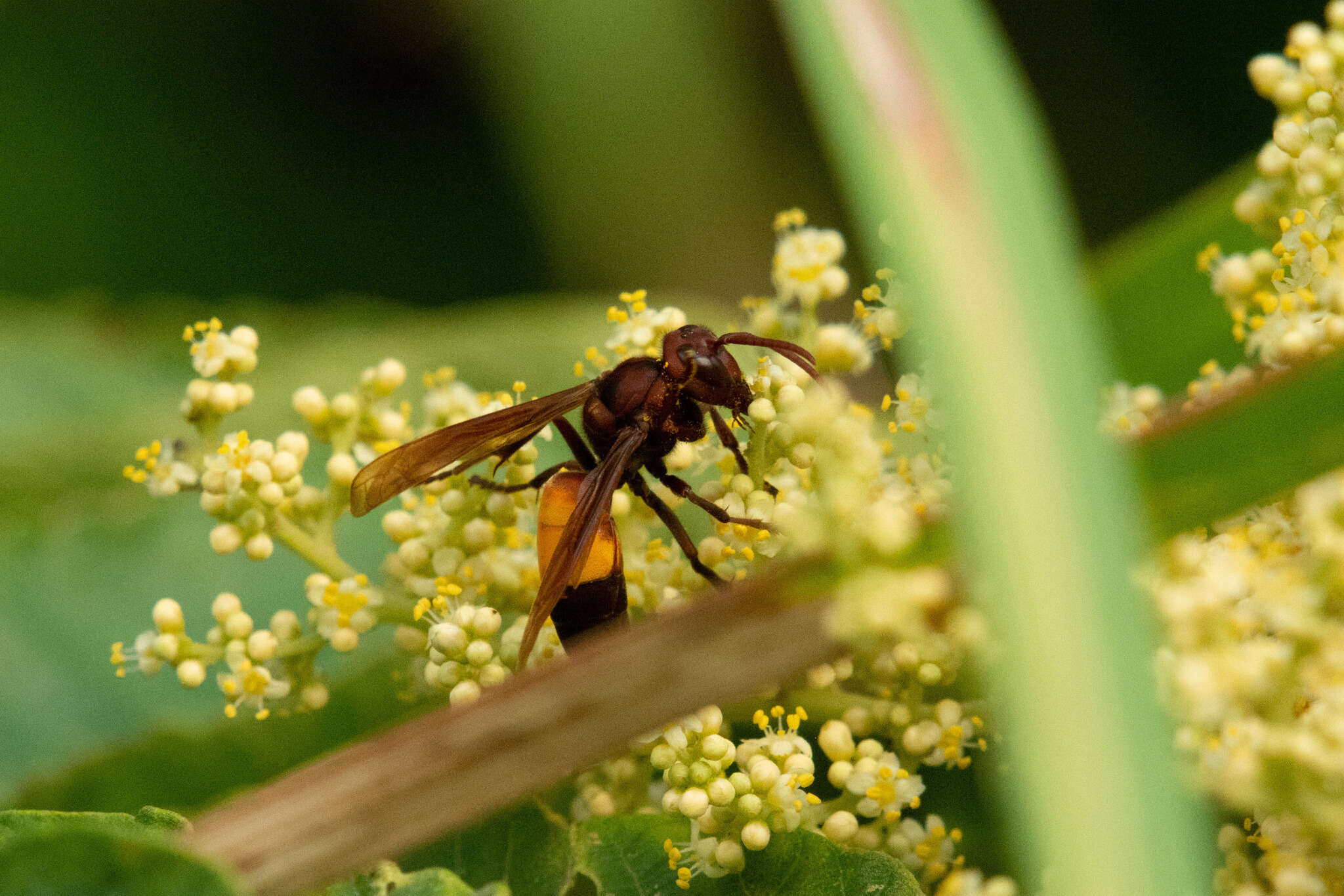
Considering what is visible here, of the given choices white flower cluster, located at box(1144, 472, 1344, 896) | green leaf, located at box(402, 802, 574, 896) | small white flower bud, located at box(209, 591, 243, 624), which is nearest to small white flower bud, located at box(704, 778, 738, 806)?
green leaf, located at box(402, 802, 574, 896)

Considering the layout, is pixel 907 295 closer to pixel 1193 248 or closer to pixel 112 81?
pixel 1193 248

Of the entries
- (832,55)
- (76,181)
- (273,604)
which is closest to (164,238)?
(76,181)

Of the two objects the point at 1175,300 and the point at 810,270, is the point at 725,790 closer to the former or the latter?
the point at 810,270

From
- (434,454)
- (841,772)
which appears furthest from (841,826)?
(434,454)

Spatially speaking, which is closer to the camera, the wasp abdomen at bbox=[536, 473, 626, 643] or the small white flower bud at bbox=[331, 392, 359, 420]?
the wasp abdomen at bbox=[536, 473, 626, 643]

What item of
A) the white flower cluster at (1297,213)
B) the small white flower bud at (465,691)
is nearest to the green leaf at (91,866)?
the small white flower bud at (465,691)

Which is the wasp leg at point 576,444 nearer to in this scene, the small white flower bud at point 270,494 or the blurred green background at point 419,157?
the small white flower bud at point 270,494

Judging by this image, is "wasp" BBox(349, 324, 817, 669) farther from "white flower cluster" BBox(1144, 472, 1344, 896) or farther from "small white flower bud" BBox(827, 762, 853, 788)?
"white flower cluster" BBox(1144, 472, 1344, 896)
